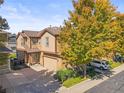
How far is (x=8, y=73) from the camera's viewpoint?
1142 inches

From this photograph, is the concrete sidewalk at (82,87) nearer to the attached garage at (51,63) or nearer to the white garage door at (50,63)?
the attached garage at (51,63)

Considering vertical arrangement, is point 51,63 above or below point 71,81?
above

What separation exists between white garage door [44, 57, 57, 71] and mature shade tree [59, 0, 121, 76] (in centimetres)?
692

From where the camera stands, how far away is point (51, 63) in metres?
31.2

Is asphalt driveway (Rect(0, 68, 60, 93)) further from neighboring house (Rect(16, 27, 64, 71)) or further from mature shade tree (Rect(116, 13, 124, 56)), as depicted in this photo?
mature shade tree (Rect(116, 13, 124, 56))

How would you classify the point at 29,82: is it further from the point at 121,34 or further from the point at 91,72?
the point at 121,34

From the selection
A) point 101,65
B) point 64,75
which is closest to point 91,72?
point 101,65

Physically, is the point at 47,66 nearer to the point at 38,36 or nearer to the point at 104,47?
the point at 38,36

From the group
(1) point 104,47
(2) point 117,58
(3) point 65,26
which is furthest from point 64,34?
(2) point 117,58

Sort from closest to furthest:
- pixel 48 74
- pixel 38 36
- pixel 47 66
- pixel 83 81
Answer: pixel 83 81, pixel 48 74, pixel 47 66, pixel 38 36

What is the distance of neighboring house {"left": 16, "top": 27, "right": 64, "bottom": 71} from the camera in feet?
98.4

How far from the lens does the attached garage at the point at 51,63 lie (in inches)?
1184

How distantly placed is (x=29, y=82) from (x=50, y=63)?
24.4 feet

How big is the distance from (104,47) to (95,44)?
4.08 ft
